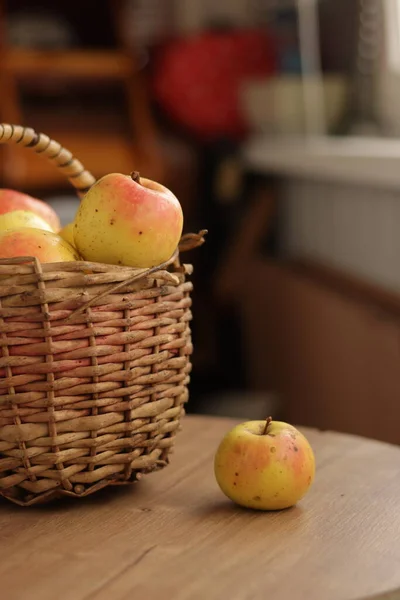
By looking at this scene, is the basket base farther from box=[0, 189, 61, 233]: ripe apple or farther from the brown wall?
the brown wall

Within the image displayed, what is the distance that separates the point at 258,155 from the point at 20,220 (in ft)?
6.09

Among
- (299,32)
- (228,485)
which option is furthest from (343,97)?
(228,485)

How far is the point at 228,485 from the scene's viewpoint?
82 centimetres

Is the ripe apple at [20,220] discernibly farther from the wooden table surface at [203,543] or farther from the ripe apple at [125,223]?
the wooden table surface at [203,543]

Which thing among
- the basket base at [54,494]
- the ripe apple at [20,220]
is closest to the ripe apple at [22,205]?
the ripe apple at [20,220]

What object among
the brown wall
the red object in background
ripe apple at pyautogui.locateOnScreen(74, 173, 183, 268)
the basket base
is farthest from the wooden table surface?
the red object in background

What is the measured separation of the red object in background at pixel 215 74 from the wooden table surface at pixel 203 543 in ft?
6.87

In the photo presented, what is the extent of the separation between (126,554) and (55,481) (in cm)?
11

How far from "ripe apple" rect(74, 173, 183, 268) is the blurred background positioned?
1.02m

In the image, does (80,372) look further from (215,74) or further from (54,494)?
(215,74)

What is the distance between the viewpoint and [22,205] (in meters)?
0.92

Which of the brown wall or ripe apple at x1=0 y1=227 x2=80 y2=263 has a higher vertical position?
ripe apple at x1=0 y1=227 x2=80 y2=263

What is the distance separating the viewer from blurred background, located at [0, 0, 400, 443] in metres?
2.03

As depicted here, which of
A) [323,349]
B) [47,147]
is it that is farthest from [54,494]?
[323,349]
